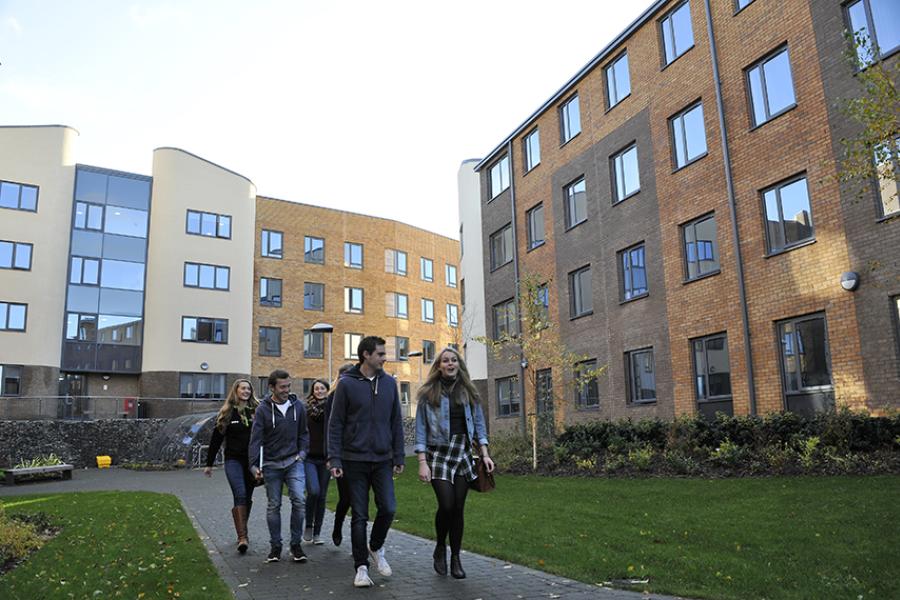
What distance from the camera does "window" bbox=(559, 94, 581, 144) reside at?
25188mm

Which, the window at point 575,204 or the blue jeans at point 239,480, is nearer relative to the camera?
the blue jeans at point 239,480

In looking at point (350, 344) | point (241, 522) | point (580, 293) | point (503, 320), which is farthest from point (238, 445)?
point (350, 344)

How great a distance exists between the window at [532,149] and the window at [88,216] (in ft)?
73.7

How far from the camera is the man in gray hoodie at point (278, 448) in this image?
771 cm

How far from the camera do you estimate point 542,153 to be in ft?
89.1

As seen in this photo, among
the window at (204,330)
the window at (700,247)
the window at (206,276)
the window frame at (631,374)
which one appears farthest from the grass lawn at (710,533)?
the window at (206,276)

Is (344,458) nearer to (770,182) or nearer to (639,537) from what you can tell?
(639,537)

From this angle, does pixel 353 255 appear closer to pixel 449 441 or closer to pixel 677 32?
pixel 677 32

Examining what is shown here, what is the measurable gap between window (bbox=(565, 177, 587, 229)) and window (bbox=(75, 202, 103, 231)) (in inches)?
Result: 975

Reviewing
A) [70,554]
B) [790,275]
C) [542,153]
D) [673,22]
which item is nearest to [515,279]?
[542,153]

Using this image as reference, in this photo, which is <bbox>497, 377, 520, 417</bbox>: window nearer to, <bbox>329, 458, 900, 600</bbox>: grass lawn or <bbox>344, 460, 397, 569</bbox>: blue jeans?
<bbox>329, 458, 900, 600</bbox>: grass lawn

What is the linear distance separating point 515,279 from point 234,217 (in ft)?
66.0

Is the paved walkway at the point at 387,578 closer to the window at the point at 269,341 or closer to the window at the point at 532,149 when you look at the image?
the window at the point at 532,149

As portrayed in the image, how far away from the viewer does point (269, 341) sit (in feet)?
139
